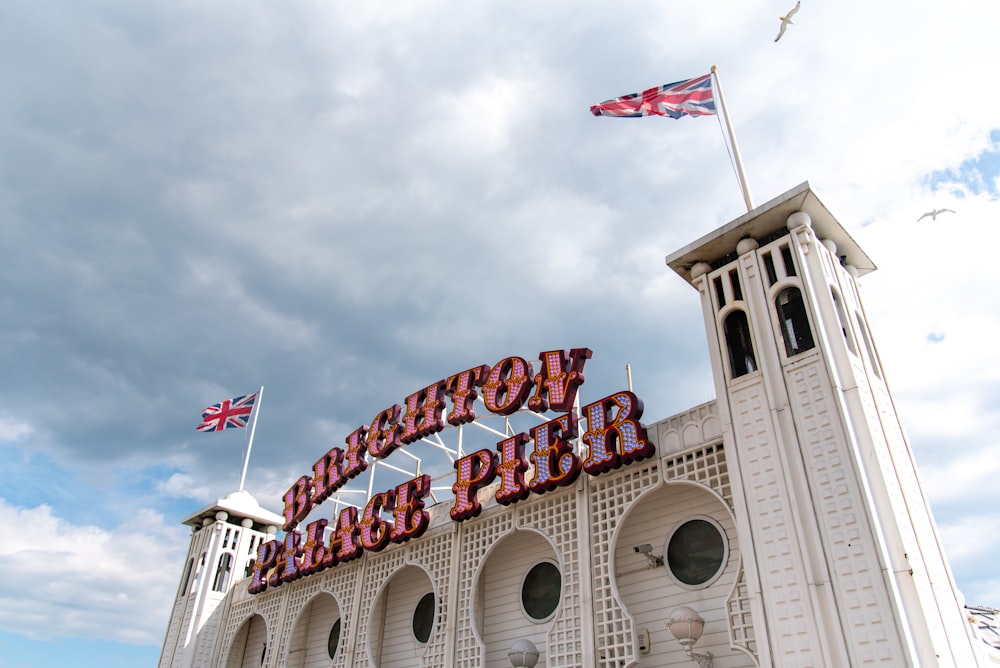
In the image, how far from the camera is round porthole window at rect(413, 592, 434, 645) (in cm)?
2186

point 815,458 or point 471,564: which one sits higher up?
point 815,458

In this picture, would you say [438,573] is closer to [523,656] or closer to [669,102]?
[523,656]

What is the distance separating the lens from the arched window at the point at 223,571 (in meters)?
32.8

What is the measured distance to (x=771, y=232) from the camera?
54.4ft

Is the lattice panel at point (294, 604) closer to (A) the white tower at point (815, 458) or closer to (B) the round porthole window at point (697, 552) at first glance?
(B) the round porthole window at point (697, 552)

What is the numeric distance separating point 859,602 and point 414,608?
14995 mm

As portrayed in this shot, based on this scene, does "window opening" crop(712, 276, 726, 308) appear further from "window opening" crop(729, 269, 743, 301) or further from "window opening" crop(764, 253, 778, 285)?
"window opening" crop(764, 253, 778, 285)

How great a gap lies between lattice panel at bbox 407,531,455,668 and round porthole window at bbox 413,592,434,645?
1.63 meters

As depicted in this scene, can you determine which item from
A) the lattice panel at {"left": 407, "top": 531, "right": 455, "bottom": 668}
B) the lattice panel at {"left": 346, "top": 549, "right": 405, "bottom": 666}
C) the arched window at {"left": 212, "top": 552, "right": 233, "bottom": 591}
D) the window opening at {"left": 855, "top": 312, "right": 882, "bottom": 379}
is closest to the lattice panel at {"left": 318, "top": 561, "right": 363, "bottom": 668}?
the lattice panel at {"left": 346, "top": 549, "right": 405, "bottom": 666}

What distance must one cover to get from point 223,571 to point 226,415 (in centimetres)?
A: 758

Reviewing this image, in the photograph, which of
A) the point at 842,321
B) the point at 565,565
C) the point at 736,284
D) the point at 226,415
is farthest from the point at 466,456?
the point at 226,415

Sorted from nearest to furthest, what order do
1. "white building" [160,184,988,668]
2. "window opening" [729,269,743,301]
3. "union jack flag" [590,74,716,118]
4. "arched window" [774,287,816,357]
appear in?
1. "white building" [160,184,988,668]
2. "arched window" [774,287,816,357]
3. "window opening" [729,269,743,301]
4. "union jack flag" [590,74,716,118]

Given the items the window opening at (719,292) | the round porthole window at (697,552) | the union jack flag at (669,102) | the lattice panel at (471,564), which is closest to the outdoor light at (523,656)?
the lattice panel at (471,564)

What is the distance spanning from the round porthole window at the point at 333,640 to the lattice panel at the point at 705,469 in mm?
15795
